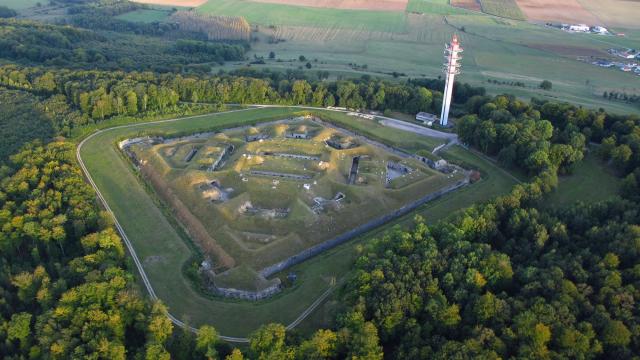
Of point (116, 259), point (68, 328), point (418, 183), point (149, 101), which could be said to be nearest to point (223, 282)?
point (116, 259)

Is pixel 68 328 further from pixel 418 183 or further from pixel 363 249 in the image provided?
pixel 418 183

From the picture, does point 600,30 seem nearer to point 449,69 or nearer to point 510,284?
point 449,69

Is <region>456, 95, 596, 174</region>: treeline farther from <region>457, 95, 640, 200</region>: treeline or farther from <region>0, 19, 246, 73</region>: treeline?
<region>0, 19, 246, 73</region>: treeline

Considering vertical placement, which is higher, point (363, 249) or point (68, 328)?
point (363, 249)

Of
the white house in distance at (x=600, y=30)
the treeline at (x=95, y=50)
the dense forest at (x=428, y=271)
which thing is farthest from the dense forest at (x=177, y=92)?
the white house in distance at (x=600, y=30)

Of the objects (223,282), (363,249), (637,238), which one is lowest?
(223,282)
